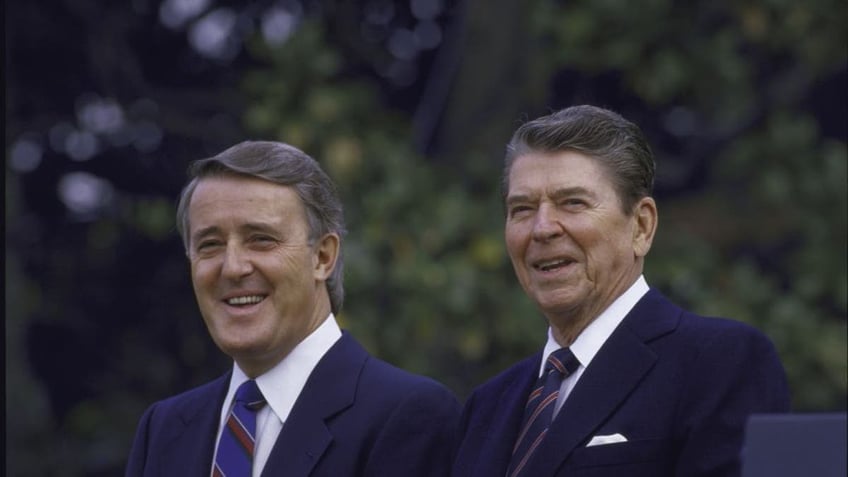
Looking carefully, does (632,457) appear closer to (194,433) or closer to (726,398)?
(726,398)

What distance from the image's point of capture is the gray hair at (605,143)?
3.79 meters

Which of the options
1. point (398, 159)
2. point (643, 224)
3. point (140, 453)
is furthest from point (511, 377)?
point (398, 159)

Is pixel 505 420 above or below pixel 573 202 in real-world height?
below

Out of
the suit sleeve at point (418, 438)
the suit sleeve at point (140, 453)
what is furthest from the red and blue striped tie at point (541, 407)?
the suit sleeve at point (140, 453)

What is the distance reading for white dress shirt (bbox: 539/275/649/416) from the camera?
3.76m

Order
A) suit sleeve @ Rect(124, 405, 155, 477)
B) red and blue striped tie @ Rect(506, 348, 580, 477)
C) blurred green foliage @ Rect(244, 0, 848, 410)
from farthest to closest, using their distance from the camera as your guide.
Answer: blurred green foliage @ Rect(244, 0, 848, 410) < suit sleeve @ Rect(124, 405, 155, 477) < red and blue striped tie @ Rect(506, 348, 580, 477)

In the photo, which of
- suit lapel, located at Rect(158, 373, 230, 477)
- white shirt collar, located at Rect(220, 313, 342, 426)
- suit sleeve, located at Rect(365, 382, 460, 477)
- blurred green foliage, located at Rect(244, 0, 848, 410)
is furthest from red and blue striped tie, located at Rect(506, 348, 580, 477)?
blurred green foliage, located at Rect(244, 0, 848, 410)

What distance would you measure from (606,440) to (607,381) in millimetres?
160

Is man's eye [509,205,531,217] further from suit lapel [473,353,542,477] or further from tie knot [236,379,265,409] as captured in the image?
tie knot [236,379,265,409]

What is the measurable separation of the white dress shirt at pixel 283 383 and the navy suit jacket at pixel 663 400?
1.65 feet

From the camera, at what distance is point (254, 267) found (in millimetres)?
3959

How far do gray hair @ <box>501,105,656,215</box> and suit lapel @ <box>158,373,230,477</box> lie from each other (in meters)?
1.00

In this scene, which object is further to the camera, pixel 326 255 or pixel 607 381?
pixel 326 255

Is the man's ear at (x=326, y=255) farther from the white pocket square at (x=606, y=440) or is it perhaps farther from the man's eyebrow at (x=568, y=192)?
the white pocket square at (x=606, y=440)
